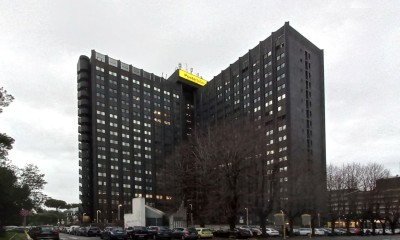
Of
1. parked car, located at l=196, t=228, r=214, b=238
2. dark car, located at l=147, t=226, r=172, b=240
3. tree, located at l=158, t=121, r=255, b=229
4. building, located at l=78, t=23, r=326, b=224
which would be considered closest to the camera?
tree, located at l=158, t=121, r=255, b=229

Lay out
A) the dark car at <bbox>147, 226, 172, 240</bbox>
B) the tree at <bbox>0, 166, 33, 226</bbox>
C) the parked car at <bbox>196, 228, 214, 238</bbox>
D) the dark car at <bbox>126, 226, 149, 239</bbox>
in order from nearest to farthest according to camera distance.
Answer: the tree at <bbox>0, 166, 33, 226</bbox> < the dark car at <bbox>147, 226, 172, 240</bbox> < the dark car at <bbox>126, 226, 149, 239</bbox> < the parked car at <bbox>196, 228, 214, 238</bbox>

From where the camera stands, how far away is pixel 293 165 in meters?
62.7

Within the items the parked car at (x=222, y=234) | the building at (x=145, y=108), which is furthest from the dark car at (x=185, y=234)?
the building at (x=145, y=108)

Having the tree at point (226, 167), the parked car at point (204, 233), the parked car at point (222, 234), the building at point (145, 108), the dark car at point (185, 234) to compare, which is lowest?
the parked car at point (222, 234)

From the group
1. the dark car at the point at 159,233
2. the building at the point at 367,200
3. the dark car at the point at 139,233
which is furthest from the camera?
the building at the point at 367,200

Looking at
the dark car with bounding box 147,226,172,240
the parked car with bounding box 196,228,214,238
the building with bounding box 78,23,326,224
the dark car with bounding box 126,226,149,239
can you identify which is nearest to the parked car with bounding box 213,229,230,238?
the parked car with bounding box 196,228,214,238

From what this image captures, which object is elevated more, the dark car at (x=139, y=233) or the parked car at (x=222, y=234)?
the dark car at (x=139, y=233)

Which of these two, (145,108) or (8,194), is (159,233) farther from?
(145,108)

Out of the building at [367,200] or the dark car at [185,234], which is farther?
the building at [367,200]

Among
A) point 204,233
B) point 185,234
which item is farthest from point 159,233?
point 204,233

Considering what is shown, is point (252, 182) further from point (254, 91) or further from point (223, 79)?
point (223, 79)

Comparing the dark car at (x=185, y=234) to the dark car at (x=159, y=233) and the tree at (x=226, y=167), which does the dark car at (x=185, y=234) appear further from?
the tree at (x=226, y=167)

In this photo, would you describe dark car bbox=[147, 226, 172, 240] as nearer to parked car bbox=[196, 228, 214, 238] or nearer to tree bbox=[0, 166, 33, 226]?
parked car bbox=[196, 228, 214, 238]

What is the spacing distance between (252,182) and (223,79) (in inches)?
5366
